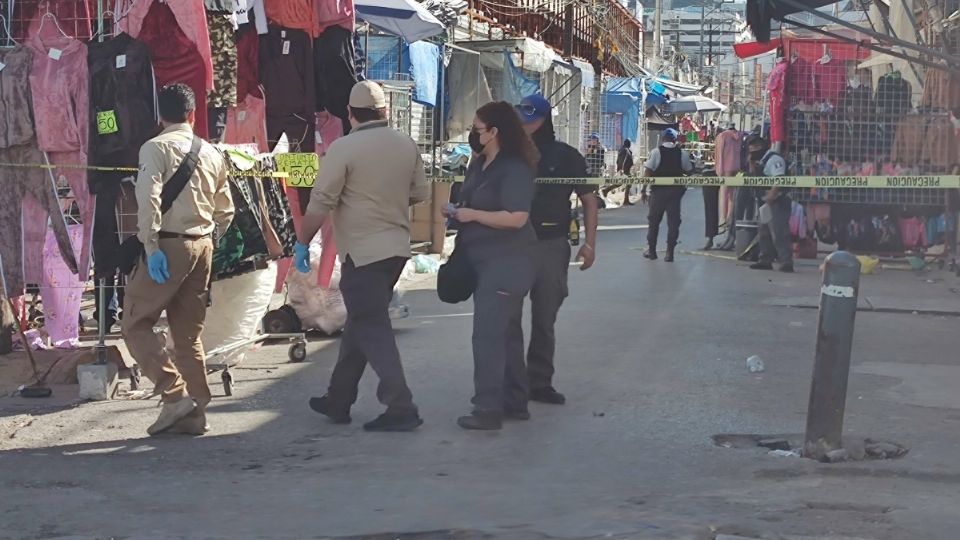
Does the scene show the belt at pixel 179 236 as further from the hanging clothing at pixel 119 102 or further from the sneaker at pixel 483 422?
the sneaker at pixel 483 422

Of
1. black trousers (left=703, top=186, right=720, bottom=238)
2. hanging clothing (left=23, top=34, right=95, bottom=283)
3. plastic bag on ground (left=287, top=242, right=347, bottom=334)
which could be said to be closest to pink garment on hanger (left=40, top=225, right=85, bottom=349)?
hanging clothing (left=23, top=34, right=95, bottom=283)

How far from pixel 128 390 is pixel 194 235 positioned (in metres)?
1.83

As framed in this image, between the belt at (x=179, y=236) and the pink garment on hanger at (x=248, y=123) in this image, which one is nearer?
the belt at (x=179, y=236)

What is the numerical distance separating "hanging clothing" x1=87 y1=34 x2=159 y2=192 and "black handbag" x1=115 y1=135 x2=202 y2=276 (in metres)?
1.57

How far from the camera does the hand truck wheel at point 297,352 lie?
420 inches

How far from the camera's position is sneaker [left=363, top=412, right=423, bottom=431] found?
8.17 meters

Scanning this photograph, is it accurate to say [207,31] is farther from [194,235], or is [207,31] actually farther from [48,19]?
[194,235]

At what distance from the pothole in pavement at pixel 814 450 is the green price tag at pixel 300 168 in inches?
159

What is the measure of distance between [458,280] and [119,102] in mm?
2872

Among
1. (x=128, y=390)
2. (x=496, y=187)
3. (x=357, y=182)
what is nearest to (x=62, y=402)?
(x=128, y=390)

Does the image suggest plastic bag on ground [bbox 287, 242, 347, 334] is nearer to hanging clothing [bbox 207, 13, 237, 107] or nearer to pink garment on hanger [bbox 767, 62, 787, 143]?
hanging clothing [bbox 207, 13, 237, 107]

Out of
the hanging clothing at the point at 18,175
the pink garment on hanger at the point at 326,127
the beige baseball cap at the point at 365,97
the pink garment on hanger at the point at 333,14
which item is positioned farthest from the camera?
the pink garment on hanger at the point at 326,127

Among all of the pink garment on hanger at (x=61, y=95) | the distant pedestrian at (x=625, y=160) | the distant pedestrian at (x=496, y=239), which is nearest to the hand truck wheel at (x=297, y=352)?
the pink garment on hanger at (x=61, y=95)

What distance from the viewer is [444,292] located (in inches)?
329
